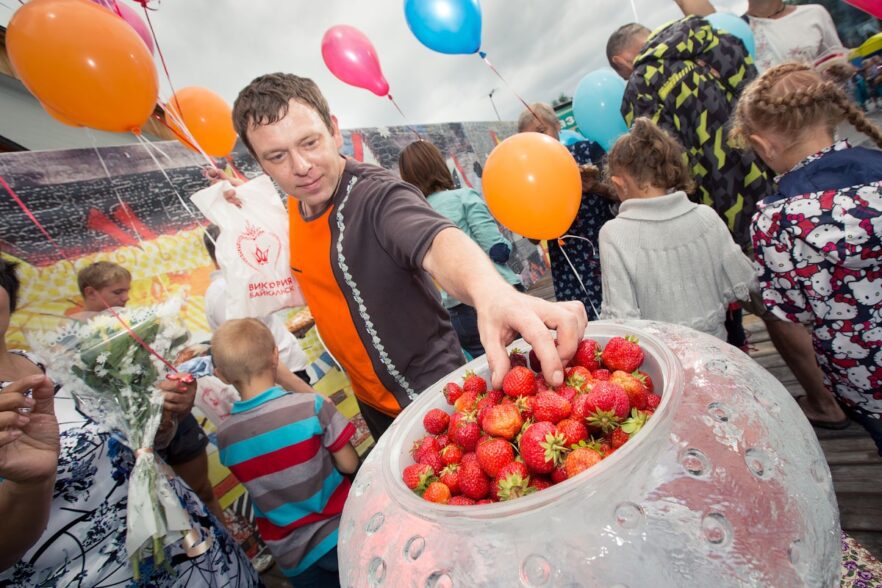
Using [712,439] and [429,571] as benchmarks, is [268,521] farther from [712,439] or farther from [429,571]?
[712,439]

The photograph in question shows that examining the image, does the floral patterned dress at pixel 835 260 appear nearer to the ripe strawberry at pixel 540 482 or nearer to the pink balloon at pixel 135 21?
the ripe strawberry at pixel 540 482

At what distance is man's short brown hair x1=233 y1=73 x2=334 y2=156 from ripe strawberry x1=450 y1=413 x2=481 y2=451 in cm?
111

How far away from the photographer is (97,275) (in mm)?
2232

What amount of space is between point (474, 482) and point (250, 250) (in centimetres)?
182

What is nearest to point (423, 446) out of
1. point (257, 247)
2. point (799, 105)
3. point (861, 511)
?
point (257, 247)

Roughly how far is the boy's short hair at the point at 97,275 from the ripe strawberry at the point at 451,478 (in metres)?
2.43

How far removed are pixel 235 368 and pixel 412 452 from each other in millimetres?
1211

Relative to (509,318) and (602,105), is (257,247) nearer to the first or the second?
(509,318)

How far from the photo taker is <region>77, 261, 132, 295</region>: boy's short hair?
2211mm

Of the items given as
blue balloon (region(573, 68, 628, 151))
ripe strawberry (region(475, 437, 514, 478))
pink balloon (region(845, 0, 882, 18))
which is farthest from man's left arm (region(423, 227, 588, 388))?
pink balloon (region(845, 0, 882, 18))

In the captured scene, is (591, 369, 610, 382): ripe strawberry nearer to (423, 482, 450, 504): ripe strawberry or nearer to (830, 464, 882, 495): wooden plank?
(423, 482, 450, 504): ripe strawberry

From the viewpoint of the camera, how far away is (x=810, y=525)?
509 millimetres

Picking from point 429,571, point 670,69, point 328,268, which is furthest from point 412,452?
point 670,69

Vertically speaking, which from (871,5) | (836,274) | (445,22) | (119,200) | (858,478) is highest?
(445,22)
